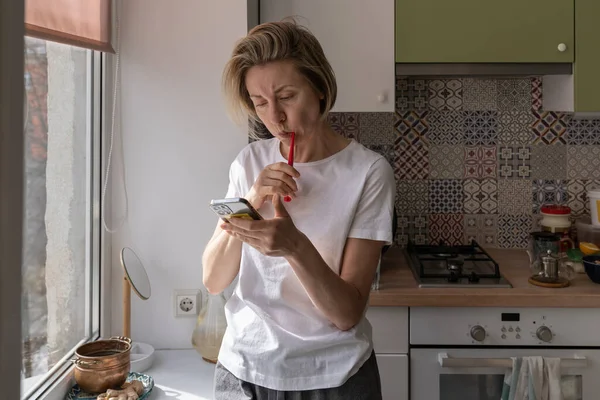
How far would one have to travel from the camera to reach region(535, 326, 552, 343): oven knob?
185cm

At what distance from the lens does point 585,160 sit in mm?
2443

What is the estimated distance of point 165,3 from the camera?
1.85 metres

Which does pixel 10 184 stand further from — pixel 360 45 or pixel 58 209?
pixel 360 45

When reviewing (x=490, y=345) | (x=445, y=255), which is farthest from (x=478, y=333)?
(x=445, y=255)

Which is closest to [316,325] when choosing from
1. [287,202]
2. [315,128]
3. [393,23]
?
[287,202]

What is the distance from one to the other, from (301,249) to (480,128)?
5.19 feet

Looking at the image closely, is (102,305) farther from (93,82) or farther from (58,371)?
(93,82)

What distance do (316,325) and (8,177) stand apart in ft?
3.06

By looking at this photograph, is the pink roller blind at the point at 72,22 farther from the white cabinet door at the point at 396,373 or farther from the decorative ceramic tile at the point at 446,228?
the decorative ceramic tile at the point at 446,228

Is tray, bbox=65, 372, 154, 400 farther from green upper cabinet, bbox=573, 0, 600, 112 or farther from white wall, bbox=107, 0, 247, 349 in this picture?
green upper cabinet, bbox=573, 0, 600, 112

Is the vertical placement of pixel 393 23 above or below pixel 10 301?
above

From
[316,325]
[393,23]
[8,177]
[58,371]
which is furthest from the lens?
[393,23]

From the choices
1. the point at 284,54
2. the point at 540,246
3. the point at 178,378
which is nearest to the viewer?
the point at 284,54

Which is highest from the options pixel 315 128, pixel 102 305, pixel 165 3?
pixel 165 3
